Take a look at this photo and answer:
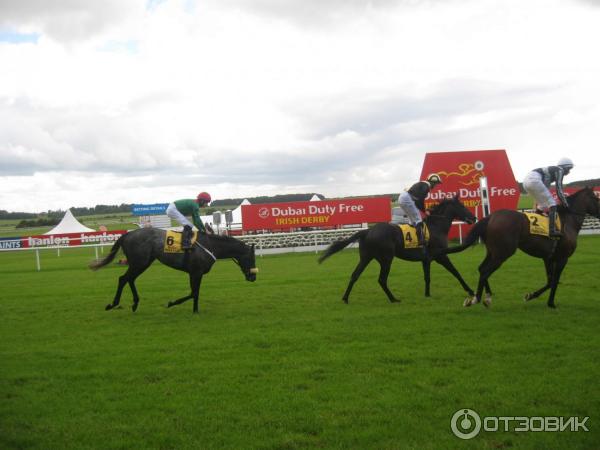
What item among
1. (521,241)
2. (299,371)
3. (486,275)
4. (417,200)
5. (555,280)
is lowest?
(299,371)

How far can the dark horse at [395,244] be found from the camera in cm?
947

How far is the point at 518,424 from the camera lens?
3896 millimetres

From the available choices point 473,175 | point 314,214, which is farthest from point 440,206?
point 314,214

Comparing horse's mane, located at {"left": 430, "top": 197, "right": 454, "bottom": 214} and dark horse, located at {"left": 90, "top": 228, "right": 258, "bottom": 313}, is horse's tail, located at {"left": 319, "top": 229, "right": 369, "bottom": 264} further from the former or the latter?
horse's mane, located at {"left": 430, "top": 197, "right": 454, "bottom": 214}

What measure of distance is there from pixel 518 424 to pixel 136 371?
11.8ft

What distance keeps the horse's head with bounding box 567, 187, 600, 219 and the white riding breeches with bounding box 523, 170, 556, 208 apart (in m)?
0.42

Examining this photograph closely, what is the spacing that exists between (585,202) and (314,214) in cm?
1657

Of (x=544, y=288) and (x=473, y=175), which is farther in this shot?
(x=473, y=175)

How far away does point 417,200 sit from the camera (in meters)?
9.92

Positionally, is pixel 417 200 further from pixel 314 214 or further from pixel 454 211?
pixel 314 214

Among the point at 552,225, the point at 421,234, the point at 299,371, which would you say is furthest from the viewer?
the point at 421,234

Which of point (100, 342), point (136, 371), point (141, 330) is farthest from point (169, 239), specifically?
point (136, 371)

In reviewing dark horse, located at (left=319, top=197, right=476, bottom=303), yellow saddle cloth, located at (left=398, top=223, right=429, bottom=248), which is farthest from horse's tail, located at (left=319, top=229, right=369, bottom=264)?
yellow saddle cloth, located at (left=398, top=223, right=429, bottom=248)

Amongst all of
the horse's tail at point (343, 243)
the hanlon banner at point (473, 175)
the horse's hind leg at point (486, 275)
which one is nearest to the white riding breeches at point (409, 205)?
the horse's tail at point (343, 243)
